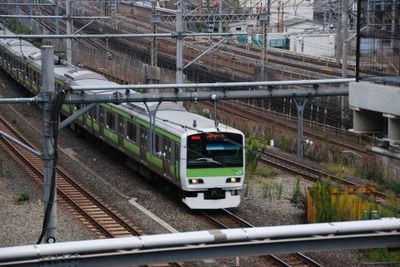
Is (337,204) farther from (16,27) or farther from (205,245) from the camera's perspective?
(16,27)

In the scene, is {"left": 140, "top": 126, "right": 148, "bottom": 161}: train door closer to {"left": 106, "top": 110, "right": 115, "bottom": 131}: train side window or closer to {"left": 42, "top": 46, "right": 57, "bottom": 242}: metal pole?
{"left": 106, "top": 110, "right": 115, "bottom": 131}: train side window

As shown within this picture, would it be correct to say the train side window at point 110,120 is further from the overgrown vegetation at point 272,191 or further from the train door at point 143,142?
the overgrown vegetation at point 272,191

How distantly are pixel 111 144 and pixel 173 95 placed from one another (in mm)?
6599

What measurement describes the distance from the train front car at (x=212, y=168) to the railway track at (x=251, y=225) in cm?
22

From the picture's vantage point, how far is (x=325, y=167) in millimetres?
21156

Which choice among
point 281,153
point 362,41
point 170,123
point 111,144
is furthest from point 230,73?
point 362,41

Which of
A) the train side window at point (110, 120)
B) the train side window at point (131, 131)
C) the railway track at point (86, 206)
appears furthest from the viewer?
the train side window at point (110, 120)

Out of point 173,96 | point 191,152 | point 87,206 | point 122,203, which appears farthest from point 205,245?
point 122,203

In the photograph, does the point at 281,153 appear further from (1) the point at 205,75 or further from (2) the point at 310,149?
(1) the point at 205,75

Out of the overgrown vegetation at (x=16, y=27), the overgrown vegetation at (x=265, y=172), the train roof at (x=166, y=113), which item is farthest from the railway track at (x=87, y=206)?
the overgrown vegetation at (x=16, y=27)

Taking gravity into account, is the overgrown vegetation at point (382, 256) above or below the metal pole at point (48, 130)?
below

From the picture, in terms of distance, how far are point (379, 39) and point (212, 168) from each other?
6.38 metres

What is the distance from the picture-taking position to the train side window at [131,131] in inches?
730

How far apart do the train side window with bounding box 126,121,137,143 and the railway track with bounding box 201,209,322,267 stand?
3129mm
